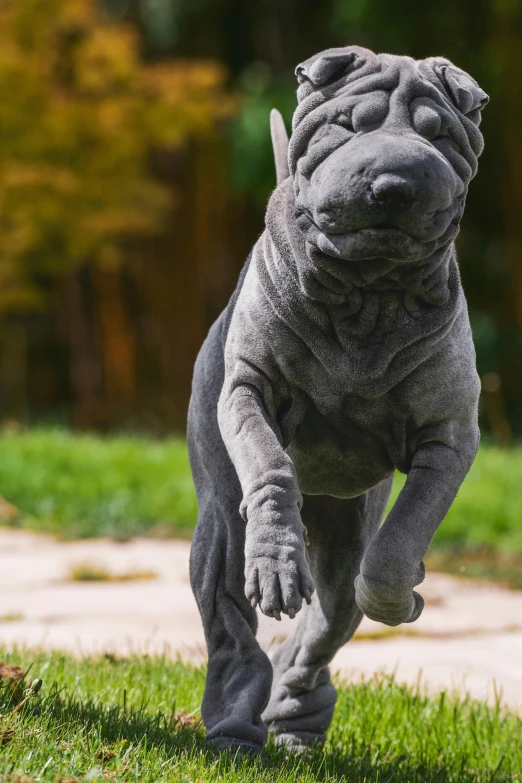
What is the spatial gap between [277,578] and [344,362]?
591 millimetres

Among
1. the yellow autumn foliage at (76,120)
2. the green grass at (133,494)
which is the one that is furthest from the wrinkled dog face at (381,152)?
the yellow autumn foliage at (76,120)

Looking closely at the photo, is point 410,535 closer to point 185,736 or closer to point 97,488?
point 185,736

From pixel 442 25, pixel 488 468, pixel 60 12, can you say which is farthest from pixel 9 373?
pixel 488 468

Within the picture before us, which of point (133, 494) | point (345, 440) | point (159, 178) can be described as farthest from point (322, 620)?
point (159, 178)

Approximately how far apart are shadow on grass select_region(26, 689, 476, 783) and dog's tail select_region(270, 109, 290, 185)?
5.53 feet

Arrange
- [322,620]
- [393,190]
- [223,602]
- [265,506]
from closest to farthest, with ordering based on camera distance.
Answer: [393,190], [265,506], [223,602], [322,620]

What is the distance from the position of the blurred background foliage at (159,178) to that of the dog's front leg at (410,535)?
7.44 meters

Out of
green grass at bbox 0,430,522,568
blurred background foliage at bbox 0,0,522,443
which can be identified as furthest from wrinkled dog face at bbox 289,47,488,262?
blurred background foliage at bbox 0,0,522,443

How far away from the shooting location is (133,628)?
17.2 ft

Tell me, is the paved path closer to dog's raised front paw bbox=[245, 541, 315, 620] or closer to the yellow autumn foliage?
dog's raised front paw bbox=[245, 541, 315, 620]

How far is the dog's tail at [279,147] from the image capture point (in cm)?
334

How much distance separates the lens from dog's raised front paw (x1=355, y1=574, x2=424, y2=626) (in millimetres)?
2551

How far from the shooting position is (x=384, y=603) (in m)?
2.57

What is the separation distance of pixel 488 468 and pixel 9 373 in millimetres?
11125
